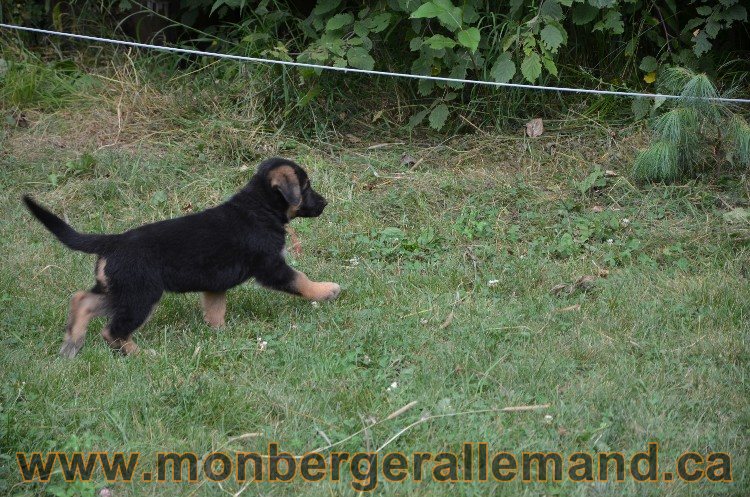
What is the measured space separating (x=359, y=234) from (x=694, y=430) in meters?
3.31

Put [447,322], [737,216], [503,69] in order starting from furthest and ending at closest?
[503,69] < [737,216] < [447,322]

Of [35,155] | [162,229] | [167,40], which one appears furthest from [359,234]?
[167,40]

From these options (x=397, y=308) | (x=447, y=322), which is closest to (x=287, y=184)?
(x=397, y=308)

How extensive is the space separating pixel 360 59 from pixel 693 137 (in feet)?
9.03

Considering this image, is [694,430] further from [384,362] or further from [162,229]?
[162,229]

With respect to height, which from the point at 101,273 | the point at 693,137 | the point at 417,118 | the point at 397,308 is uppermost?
the point at 693,137

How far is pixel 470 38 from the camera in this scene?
7.35m

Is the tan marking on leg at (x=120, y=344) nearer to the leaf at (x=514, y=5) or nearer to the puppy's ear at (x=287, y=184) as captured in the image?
the puppy's ear at (x=287, y=184)

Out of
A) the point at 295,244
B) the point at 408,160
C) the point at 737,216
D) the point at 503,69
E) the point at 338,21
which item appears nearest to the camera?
the point at 737,216

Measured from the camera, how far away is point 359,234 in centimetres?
696

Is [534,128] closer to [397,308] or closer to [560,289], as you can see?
[560,289]

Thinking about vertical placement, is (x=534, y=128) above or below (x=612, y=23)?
below

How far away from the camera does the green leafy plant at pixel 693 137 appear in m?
6.95

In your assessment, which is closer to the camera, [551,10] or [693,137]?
[693,137]
